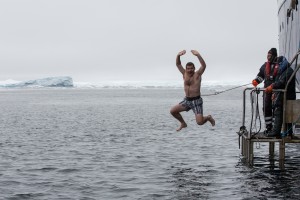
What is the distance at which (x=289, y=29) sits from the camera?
26188 mm

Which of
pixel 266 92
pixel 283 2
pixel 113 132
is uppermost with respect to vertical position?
pixel 283 2

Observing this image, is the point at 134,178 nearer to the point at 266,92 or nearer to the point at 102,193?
the point at 102,193

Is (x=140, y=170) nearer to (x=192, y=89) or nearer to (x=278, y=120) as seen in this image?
(x=192, y=89)

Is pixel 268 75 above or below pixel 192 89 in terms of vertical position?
above

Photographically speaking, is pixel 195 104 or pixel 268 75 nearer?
pixel 195 104

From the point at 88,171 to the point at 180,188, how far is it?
4.61 m

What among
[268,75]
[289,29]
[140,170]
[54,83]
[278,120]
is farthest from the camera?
[54,83]

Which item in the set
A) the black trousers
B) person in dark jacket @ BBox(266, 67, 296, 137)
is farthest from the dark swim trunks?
the black trousers

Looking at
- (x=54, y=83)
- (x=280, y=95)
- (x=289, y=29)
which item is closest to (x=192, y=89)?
(x=280, y=95)

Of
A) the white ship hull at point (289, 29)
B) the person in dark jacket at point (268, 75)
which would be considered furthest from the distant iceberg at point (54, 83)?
the person in dark jacket at point (268, 75)

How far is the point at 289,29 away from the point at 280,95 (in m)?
10.1

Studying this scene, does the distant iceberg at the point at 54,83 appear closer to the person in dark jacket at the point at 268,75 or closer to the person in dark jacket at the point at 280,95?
the person in dark jacket at the point at 268,75

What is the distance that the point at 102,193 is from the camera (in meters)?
15.8

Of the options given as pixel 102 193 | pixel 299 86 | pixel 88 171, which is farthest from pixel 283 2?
pixel 102 193
